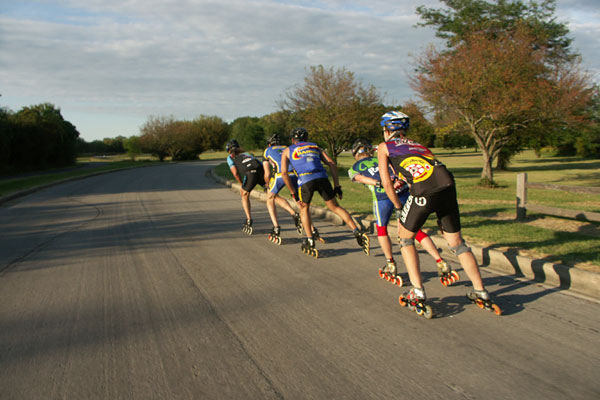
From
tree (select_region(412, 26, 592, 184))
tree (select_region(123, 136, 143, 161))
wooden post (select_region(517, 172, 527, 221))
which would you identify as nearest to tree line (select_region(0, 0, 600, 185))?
tree (select_region(412, 26, 592, 184))

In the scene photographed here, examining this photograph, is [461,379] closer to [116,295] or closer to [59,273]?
[116,295]

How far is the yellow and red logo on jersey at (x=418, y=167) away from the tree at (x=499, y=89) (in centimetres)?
1416

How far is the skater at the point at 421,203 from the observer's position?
14.2 feet

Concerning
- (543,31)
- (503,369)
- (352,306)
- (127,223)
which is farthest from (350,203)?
(543,31)

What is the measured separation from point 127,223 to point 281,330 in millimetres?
7639

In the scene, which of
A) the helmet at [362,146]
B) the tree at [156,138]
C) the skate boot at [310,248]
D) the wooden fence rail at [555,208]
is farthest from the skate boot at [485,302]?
the tree at [156,138]

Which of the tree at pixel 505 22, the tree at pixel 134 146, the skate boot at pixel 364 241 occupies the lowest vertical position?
the skate boot at pixel 364 241

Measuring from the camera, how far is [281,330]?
13.7 ft

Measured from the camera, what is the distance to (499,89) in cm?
1700

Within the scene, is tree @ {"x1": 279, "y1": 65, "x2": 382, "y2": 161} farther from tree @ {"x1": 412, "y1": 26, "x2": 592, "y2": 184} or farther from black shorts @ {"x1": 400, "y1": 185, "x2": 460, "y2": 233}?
black shorts @ {"x1": 400, "y1": 185, "x2": 460, "y2": 233}

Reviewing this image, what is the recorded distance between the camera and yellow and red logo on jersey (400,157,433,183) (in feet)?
14.3

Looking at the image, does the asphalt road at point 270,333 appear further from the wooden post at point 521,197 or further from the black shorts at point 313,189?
the wooden post at point 521,197

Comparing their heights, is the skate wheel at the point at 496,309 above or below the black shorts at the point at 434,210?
below

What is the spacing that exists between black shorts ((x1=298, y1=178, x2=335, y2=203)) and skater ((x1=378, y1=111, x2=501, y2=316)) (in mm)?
2541
